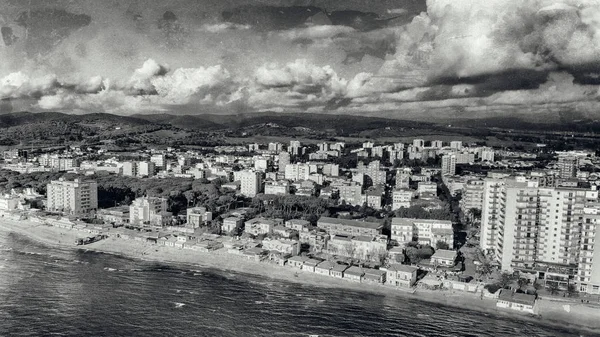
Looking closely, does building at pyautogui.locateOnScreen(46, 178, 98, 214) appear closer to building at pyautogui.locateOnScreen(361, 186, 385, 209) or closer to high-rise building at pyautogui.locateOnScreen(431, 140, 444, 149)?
building at pyautogui.locateOnScreen(361, 186, 385, 209)

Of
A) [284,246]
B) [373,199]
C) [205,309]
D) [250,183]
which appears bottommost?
[205,309]

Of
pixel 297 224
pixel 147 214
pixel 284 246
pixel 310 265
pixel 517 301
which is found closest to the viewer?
pixel 517 301

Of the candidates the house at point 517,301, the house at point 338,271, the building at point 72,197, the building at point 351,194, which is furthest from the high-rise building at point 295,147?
the house at point 517,301

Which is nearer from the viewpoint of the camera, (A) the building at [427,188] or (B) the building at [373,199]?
(B) the building at [373,199]

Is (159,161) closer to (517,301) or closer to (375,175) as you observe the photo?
(375,175)

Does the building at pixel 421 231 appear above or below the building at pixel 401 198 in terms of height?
below

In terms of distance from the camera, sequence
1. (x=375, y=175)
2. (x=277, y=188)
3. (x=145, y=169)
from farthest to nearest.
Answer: (x=145, y=169)
(x=375, y=175)
(x=277, y=188)

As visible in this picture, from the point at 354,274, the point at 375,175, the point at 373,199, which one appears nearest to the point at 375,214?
the point at 373,199

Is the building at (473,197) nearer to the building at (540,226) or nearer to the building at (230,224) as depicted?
the building at (540,226)
